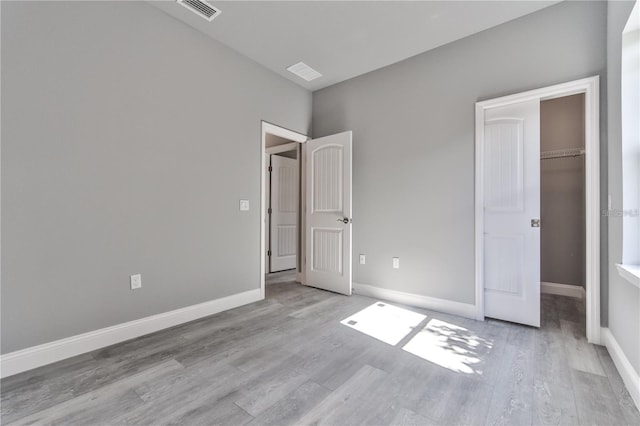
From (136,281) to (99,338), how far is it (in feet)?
1.53

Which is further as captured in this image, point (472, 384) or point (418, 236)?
point (418, 236)

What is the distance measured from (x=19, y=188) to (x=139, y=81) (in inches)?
46.8

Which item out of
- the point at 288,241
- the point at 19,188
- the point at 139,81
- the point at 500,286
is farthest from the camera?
the point at 288,241

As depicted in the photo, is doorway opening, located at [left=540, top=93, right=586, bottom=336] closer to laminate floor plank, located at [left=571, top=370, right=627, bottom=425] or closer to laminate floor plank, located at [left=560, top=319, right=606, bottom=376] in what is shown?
laminate floor plank, located at [left=560, top=319, right=606, bottom=376]

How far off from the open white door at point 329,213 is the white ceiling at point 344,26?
3.18 feet

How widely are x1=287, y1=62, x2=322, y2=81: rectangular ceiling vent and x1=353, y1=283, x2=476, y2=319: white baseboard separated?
109 inches

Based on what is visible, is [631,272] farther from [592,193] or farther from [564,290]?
[564,290]

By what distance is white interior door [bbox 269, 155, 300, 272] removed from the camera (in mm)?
5148

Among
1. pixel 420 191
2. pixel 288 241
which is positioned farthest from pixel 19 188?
pixel 288 241

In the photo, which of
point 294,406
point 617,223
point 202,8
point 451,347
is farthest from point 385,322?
point 202,8

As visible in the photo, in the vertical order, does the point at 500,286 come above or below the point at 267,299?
above

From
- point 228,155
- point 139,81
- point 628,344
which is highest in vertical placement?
point 139,81

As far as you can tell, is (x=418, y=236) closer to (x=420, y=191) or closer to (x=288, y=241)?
(x=420, y=191)

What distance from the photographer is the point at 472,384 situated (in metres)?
1.73
